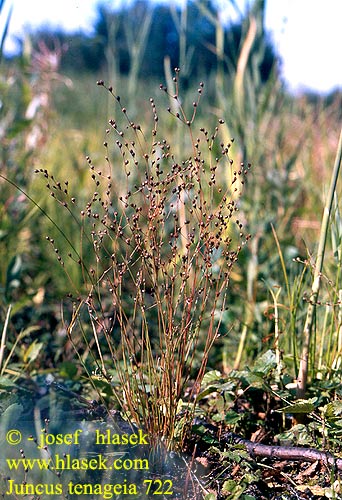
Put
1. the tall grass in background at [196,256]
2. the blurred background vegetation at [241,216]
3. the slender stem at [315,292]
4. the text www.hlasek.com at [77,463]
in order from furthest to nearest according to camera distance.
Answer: the blurred background vegetation at [241,216], the tall grass in background at [196,256], the slender stem at [315,292], the text www.hlasek.com at [77,463]

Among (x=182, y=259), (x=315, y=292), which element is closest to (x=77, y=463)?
(x=182, y=259)

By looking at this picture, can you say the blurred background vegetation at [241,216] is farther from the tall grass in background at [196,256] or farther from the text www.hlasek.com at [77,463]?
the text www.hlasek.com at [77,463]

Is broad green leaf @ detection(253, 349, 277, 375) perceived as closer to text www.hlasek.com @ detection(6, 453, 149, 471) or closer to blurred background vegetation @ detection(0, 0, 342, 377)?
blurred background vegetation @ detection(0, 0, 342, 377)

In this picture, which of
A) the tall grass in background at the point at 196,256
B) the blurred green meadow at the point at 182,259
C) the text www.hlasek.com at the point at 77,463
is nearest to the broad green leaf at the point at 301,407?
the blurred green meadow at the point at 182,259

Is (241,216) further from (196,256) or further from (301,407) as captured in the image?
(301,407)

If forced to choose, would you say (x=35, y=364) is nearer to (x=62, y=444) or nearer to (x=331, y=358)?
(x=62, y=444)

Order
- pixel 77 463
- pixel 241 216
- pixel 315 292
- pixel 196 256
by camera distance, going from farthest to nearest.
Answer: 1. pixel 241 216
2. pixel 196 256
3. pixel 315 292
4. pixel 77 463

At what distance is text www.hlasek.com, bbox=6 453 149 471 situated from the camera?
1.17 metres

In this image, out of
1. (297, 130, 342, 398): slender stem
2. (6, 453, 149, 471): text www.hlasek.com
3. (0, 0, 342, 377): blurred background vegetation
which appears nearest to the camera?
(6, 453, 149, 471): text www.hlasek.com

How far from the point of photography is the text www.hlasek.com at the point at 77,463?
1.17 metres

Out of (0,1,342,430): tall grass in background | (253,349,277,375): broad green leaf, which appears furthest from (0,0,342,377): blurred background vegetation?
(253,349,277,375): broad green leaf

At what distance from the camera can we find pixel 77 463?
119 cm

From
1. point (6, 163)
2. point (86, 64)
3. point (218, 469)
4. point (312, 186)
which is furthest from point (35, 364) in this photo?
point (86, 64)

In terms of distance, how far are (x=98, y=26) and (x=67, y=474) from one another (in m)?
4.02
